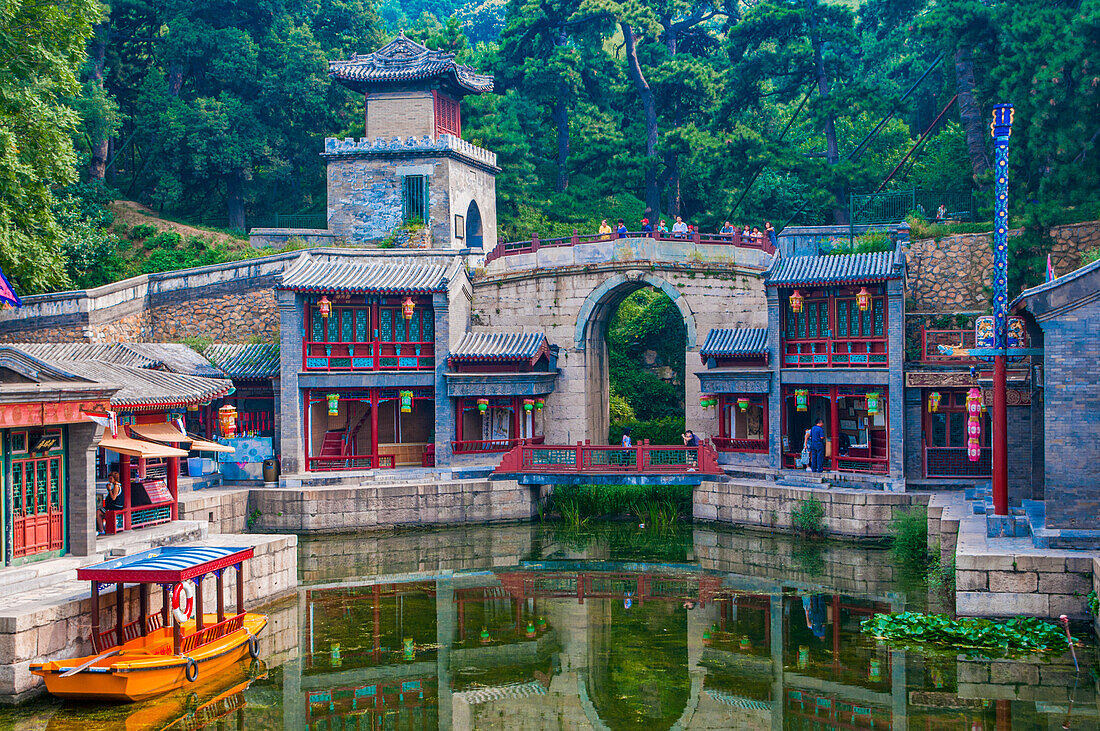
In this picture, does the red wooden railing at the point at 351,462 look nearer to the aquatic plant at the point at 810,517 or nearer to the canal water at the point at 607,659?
the canal water at the point at 607,659

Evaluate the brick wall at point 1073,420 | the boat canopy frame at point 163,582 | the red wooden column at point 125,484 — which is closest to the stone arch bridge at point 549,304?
the red wooden column at point 125,484

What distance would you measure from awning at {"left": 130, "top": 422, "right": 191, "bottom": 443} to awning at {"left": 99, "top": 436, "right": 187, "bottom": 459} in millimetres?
245

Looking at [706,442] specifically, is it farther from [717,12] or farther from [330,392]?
[717,12]

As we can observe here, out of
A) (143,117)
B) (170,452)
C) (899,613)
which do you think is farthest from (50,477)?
(143,117)

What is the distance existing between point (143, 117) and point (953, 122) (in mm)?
33471

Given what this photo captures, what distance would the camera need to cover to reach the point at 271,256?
3628 cm

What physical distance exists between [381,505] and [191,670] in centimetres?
1289

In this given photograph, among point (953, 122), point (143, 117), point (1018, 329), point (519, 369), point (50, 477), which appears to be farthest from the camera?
point (143, 117)

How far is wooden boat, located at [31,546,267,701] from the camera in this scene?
14641 mm

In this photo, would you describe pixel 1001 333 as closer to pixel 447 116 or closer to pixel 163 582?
pixel 163 582

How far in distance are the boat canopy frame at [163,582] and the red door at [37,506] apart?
81.4 inches

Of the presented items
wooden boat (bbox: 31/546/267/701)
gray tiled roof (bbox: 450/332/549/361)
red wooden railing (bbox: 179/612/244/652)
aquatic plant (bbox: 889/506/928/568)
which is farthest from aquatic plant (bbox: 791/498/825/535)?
red wooden railing (bbox: 179/612/244/652)

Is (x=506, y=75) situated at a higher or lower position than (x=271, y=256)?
higher

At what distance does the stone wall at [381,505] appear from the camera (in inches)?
1102
